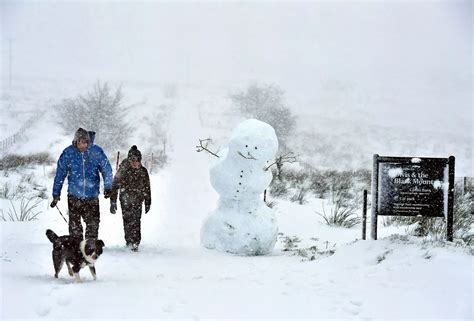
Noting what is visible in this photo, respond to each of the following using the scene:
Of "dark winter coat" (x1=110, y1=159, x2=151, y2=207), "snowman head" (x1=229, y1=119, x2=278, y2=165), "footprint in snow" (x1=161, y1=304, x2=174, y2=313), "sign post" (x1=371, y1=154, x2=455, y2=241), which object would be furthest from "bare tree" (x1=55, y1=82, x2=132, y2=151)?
"footprint in snow" (x1=161, y1=304, x2=174, y2=313)

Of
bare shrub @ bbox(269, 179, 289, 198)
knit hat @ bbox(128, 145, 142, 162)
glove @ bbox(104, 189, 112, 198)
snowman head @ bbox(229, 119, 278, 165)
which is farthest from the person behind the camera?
bare shrub @ bbox(269, 179, 289, 198)

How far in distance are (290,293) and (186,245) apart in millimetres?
3254

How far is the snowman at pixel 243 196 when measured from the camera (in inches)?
235

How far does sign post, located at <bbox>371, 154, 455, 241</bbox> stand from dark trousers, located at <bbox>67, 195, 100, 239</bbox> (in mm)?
3542

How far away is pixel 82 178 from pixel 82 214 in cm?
45

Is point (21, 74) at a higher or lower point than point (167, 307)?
higher

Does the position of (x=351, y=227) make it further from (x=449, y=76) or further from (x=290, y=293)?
(x=449, y=76)

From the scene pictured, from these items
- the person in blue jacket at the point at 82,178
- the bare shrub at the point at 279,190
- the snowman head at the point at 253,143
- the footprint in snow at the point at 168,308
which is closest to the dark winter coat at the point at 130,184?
the person in blue jacket at the point at 82,178

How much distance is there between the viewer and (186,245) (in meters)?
6.63

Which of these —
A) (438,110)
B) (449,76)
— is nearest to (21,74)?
(438,110)

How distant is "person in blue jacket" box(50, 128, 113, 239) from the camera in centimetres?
491

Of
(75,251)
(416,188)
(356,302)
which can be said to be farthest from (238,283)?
(416,188)

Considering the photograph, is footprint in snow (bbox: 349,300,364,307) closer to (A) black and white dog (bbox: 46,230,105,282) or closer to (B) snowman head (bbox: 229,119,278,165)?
(A) black and white dog (bbox: 46,230,105,282)

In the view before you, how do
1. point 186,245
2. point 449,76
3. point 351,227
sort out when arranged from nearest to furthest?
point 186,245
point 351,227
point 449,76
